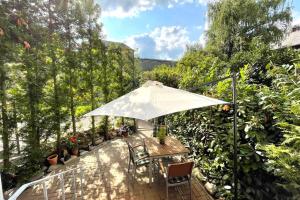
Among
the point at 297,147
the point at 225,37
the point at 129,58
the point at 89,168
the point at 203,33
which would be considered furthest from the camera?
the point at 203,33

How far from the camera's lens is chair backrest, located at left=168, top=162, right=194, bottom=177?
3682mm

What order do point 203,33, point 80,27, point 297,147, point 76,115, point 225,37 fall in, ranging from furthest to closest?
point 203,33
point 225,37
point 76,115
point 80,27
point 297,147

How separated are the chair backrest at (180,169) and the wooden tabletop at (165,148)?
0.66 m

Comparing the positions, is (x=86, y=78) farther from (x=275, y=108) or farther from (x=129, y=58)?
(x=275, y=108)

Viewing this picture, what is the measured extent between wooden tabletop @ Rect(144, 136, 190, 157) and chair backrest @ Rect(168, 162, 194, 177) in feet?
2.16

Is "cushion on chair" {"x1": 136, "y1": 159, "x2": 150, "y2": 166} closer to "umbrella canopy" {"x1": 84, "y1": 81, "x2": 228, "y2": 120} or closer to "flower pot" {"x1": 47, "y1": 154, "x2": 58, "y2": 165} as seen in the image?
"umbrella canopy" {"x1": 84, "y1": 81, "x2": 228, "y2": 120}

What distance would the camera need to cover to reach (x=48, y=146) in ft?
20.4

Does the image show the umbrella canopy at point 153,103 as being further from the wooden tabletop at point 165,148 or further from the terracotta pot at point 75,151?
the terracotta pot at point 75,151

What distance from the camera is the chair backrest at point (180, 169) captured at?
3.68 meters

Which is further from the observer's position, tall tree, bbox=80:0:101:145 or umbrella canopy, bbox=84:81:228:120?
tall tree, bbox=80:0:101:145

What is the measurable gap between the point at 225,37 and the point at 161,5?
16.5ft

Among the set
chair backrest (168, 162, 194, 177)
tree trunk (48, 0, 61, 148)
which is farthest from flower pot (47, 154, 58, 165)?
chair backrest (168, 162, 194, 177)

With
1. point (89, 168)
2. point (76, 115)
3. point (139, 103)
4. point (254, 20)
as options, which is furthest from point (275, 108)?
point (254, 20)

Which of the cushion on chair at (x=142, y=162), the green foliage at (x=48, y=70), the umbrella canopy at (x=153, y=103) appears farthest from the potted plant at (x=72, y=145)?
the umbrella canopy at (x=153, y=103)
